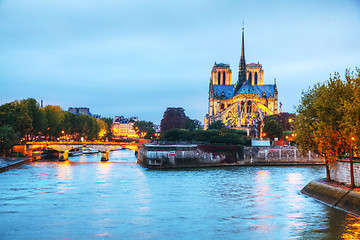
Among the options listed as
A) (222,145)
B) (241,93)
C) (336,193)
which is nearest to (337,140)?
(336,193)

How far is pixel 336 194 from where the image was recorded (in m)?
29.2

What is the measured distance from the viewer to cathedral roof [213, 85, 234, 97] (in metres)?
155

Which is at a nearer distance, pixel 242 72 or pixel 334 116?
pixel 334 116

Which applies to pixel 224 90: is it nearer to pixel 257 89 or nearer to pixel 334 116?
pixel 257 89

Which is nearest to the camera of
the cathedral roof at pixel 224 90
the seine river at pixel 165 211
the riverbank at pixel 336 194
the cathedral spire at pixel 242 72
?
the seine river at pixel 165 211

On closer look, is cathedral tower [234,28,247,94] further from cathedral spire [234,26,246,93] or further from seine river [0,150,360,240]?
seine river [0,150,360,240]

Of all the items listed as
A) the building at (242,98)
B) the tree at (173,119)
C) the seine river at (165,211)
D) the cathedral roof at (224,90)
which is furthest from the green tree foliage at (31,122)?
the cathedral roof at (224,90)

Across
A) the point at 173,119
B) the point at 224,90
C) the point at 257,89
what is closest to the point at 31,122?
the point at 173,119

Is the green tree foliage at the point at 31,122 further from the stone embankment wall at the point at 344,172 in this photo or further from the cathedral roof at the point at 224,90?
the cathedral roof at the point at 224,90

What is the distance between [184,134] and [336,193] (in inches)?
1812

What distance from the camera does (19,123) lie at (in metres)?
72.7

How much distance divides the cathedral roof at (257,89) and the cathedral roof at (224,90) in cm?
763

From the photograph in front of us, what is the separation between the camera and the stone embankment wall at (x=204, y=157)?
60.4m

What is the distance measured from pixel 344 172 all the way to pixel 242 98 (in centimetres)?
10952
